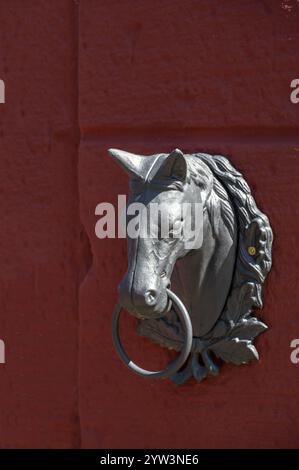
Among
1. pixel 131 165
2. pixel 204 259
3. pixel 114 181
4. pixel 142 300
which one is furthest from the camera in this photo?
pixel 114 181

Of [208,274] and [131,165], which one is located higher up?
[131,165]

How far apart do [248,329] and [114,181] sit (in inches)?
18.4

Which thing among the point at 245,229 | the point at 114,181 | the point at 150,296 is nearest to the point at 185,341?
the point at 150,296

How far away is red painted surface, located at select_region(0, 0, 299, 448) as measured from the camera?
204 centimetres

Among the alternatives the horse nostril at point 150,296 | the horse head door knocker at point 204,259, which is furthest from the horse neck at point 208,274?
the horse nostril at point 150,296

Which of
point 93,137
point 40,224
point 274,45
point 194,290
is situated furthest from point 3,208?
point 274,45

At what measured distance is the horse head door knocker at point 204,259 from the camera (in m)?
1.82

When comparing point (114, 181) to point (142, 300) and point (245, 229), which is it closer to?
point (245, 229)

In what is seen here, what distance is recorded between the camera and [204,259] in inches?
77.7

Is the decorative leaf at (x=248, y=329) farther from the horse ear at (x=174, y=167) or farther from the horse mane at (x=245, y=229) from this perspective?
the horse ear at (x=174, y=167)

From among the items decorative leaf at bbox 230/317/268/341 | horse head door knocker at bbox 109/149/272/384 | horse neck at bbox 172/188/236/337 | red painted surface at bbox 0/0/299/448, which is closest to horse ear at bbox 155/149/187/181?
horse head door knocker at bbox 109/149/272/384

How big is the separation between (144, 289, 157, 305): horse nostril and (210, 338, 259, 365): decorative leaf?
0.35m

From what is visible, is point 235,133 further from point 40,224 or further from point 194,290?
point 40,224

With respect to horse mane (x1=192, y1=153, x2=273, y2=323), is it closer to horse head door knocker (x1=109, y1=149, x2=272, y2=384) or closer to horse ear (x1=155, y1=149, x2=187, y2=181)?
horse head door knocker (x1=109, y1=149, x2=272, y2=384)
